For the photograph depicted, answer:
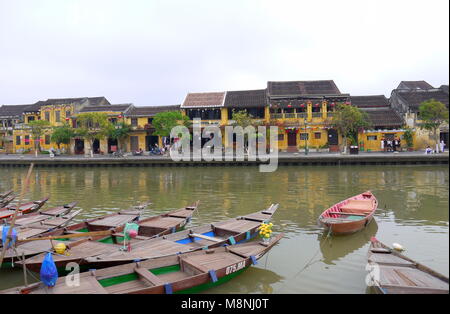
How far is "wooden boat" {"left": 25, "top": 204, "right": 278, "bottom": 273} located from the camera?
21.3 feet

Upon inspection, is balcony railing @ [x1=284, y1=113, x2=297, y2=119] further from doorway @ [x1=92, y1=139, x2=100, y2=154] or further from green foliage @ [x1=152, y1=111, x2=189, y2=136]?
doorway @ [x1=92, y1=139, x2=100, y2=154]

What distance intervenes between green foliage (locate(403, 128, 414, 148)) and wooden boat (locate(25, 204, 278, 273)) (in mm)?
27494

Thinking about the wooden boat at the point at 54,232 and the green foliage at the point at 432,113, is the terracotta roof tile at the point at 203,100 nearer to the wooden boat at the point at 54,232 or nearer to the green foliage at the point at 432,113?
the green foliage at the point at 432,113

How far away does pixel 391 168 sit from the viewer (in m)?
24.5

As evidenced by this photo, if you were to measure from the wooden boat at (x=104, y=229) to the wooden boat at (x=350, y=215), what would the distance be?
3.98m

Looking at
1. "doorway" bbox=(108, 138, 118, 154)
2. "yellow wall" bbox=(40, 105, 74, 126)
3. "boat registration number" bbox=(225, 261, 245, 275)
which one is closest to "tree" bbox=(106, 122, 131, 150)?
"doorway" bbox=(108, 138, 118, 154)

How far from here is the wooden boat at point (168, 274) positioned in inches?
209

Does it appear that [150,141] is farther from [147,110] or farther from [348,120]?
[348,120]

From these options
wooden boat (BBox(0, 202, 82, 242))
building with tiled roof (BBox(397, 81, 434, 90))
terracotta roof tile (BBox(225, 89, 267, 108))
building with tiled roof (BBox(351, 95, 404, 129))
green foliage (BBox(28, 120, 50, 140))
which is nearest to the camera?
wooden boat (BBox(0, 202, 82, 242))

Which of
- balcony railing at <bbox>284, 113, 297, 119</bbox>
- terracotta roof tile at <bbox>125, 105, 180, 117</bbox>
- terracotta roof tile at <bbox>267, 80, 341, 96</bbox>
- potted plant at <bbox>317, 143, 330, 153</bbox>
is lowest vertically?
potted plant at <bbox>317, 143, 330, 153</bbox>

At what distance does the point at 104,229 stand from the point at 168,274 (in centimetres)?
349

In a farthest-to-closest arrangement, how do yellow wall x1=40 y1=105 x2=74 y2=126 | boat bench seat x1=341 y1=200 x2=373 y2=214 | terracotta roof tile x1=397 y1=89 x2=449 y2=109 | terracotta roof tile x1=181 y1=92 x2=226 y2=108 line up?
1. yellow wall x1=40 y1=105 x2=74 y2=126
2. terracotta roof tile x1=181 y1=92 x2=226 y2=108
3. terracotta roof tile x1=397 y1=89 x2=449 y2=109
4. boat bench seat x1=341 y1=200 x2=373 y2=214
